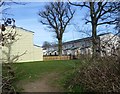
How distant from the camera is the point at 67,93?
1037 centimetres

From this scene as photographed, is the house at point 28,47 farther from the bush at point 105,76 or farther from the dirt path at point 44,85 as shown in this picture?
the bush at point 105,76

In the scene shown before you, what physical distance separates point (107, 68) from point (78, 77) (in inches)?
106

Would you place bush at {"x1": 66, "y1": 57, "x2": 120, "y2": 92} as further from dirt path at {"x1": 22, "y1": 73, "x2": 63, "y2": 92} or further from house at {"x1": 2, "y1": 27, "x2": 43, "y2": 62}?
house at {"x1": 2, "y1": 27, "x2": 43, "y2": 62}

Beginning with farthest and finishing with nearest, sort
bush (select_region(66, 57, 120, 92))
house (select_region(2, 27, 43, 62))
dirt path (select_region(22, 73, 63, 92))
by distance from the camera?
house (select_region(2, 27, 43, 62)) < dirt path (select_region(22, 73, 63, 92)) < bush (select_region(66, 57, 120, 92))

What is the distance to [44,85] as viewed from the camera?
1206cm

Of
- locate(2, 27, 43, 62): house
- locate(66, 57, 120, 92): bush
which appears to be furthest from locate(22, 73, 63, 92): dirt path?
locate(2, 27, 43, 62): house

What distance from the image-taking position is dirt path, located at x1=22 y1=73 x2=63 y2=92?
1121 cm

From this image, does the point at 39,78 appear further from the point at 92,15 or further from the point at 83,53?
the point at 92,15

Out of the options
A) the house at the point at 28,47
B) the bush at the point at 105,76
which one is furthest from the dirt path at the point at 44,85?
the house at the point at 28,47

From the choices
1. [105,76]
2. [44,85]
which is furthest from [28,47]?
[105,76]

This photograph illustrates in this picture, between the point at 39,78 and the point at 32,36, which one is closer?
the point at 39,78

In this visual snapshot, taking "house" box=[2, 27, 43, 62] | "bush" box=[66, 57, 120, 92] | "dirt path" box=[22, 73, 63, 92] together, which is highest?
"house" box=[2, 27, 43, 62]

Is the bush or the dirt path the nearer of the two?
the bush

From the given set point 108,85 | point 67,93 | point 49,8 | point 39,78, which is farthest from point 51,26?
point 108,85
